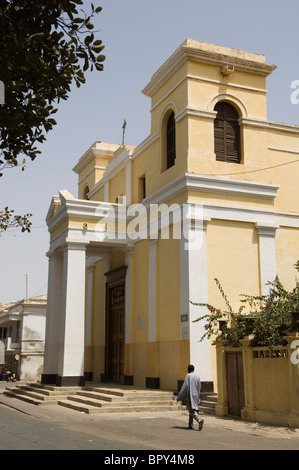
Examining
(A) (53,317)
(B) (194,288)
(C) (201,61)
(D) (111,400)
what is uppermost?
(C) (201,61)

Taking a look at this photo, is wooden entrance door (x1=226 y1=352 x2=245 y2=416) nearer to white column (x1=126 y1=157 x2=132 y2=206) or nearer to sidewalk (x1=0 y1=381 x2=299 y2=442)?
sidewalk (x1=0 y1=381 x2=299 y2=442)

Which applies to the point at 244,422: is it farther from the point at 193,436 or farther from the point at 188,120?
the point at 188,120

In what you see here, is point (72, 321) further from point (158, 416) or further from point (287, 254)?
point (287, 254)

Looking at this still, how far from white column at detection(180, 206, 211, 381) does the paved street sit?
1.82 m

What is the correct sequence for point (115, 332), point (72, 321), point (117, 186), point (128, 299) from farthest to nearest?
point (117, 186)
point (115, 332)
point (128, 299)
point (72, 321)

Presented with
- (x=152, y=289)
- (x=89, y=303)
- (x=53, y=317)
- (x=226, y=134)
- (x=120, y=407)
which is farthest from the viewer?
(x=89, y=303)

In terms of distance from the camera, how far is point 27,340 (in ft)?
128

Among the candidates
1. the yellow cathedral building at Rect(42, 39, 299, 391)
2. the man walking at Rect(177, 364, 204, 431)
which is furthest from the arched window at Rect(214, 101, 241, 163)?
the man walking at Rect(177, 364, 204, 431)

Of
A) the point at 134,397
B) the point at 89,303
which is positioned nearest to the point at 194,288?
the point at 134,397

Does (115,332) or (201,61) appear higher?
(201,61)

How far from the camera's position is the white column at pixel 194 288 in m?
15.7

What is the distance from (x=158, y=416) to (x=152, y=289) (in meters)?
5.49

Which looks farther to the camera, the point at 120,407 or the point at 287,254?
the point at 287,254

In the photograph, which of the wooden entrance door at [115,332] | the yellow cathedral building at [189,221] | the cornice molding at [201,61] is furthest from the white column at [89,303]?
the cornice molding at [201,61]
